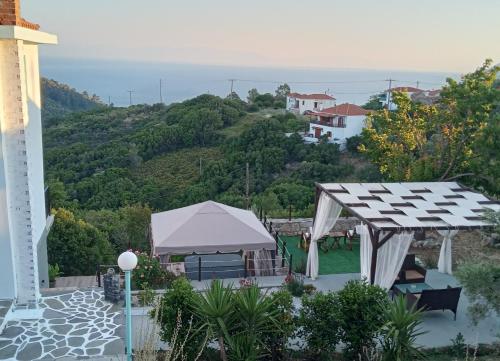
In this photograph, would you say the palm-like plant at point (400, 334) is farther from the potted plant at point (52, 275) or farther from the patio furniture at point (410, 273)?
the potted plant at point (52, 275)

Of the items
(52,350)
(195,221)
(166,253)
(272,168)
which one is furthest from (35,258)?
(272,168)

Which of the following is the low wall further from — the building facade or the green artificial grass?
the building facade

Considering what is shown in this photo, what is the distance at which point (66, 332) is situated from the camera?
8148 millimetres

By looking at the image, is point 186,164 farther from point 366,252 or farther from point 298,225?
point 366,252

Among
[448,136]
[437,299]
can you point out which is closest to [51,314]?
[437,299]

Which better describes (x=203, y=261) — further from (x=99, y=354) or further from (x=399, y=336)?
(x=399, y=336)

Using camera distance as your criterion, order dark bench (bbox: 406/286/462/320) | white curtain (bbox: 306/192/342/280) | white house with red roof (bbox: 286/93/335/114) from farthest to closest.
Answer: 1. white house with red roof (bbox: 286/93/335/114)
2. white curtain (bbox: 306/192/342/280)
3. dark bench (bbox: 406/286/462/320)

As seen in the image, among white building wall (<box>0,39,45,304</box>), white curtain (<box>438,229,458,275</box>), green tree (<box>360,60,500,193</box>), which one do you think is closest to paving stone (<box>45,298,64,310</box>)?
white building wall (<box>0,39,45,304</box>)

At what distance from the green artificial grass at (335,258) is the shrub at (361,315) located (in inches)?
179

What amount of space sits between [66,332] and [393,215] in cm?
689

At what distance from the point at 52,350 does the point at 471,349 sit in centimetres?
709

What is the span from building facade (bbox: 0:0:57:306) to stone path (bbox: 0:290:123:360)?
24.3 inches

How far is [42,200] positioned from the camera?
11.0 metres

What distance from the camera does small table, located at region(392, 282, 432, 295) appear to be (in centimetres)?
997
